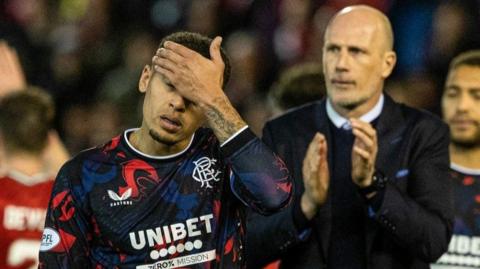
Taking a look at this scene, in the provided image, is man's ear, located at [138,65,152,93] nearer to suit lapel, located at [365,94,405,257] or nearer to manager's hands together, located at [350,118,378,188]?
manager's hands together, located at [350,118,378,188]

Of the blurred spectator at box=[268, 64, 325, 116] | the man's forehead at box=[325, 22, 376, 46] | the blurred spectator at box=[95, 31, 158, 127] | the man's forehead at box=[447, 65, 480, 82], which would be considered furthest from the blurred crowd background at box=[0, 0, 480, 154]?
the man's forehead at box=[325, 22, 376, 46]

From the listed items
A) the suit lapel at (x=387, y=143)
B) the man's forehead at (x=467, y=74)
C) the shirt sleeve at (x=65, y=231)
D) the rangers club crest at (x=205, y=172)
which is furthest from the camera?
the man's forehead at (x=467, y=74)

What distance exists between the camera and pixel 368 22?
19.2 ft

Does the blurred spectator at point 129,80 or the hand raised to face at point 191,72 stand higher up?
the blurred spectator at point 129,80

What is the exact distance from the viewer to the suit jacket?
550 centimetres

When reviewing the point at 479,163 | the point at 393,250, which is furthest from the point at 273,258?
the point at 479,163

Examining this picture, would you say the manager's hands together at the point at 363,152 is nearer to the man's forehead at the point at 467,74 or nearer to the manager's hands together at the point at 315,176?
the manager's hands together at the point at 315,176

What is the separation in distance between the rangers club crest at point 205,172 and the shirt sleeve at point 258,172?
0.70 ft

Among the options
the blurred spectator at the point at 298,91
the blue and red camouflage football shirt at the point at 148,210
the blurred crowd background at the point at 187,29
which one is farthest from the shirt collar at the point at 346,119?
the blurred crowd background at the point at 187,29

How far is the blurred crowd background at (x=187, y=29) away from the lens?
375 inches

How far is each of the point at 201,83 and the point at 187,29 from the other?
19.6ft

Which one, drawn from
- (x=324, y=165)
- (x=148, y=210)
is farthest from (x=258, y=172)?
(x=324, y=165)

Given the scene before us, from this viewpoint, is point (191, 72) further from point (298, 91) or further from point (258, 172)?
point (298, 91)

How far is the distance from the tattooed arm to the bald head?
1.51 metres
